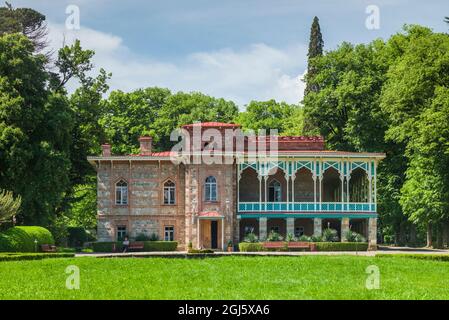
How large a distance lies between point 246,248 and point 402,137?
1181 centimetres

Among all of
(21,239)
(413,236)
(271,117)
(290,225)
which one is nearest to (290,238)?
(290,225)

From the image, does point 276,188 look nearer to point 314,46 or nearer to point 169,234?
point 169,234

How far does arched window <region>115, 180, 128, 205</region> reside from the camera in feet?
172

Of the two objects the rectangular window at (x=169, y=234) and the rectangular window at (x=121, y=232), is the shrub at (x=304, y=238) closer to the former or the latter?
the rectangular window at (x=169, y=234)

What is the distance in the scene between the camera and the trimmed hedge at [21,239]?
39000mm

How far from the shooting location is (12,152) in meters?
46.2

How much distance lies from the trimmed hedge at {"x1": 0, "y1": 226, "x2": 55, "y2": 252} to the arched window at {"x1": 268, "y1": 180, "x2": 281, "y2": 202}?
17.3 meters

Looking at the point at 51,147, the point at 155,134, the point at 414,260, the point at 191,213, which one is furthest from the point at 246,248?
the point at 155,134

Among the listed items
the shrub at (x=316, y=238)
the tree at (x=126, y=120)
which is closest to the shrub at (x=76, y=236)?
the tree at (x=126, y=120)

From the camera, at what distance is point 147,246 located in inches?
1962

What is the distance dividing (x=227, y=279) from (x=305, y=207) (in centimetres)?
2810

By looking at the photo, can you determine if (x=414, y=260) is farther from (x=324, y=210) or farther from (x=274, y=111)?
(x=274, y=111)
